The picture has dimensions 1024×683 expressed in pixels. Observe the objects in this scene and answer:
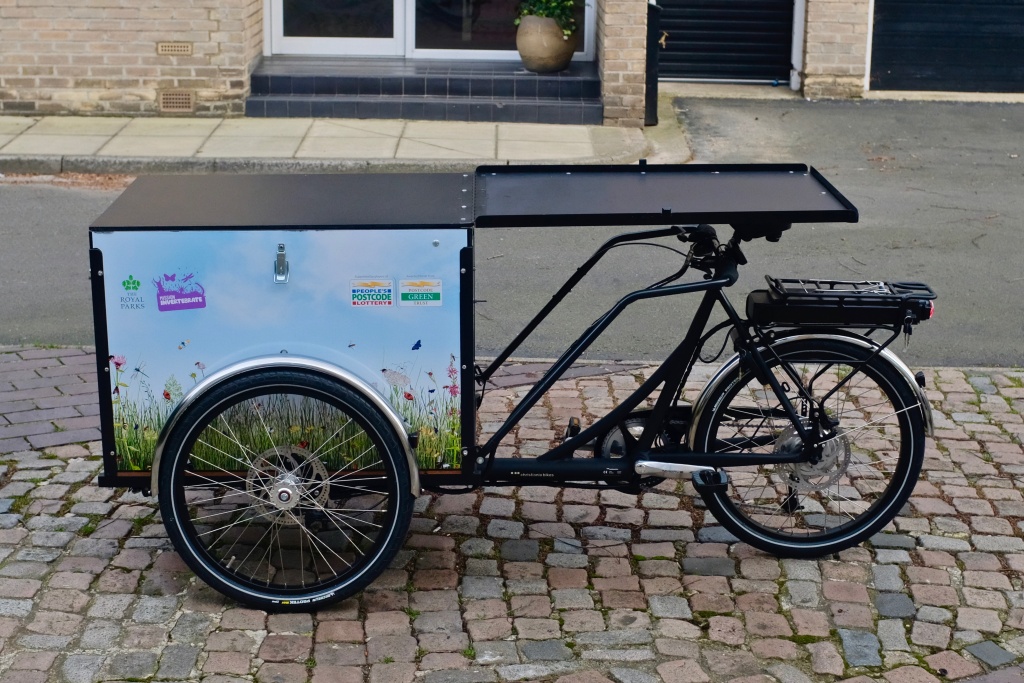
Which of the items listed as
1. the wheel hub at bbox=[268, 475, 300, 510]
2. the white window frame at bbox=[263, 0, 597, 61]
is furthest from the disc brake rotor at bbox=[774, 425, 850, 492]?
the white window frame at bbox=[263, 0, 597, 61]

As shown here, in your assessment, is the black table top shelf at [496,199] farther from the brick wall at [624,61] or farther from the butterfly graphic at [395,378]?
the brick wall at [624,61]

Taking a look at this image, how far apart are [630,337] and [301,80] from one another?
6738mm

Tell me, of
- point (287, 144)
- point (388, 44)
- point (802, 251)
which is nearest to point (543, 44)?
point (388, 44)

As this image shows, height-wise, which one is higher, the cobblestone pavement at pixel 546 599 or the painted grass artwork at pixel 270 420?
the painted grass artwork at pixel 270 420

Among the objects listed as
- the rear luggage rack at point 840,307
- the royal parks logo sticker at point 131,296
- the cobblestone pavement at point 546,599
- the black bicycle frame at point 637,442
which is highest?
the royal parks logo sticker at point 131,296

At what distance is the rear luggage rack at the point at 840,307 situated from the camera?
4.29 metres

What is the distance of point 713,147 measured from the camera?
12.0 metres

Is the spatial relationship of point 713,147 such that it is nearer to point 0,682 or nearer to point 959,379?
point 959,379

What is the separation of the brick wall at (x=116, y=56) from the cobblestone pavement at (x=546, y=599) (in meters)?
7.76

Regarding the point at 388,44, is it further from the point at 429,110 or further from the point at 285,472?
the point at 285,472

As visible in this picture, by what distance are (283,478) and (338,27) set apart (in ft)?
35.2

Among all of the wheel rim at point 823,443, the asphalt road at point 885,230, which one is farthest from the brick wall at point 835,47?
the wheel rim at point 823,443

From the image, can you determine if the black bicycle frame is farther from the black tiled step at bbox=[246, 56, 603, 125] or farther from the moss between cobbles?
the black tiled step at bbox=[246, 56, 603, 125]

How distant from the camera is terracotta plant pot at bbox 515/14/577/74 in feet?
42.7
